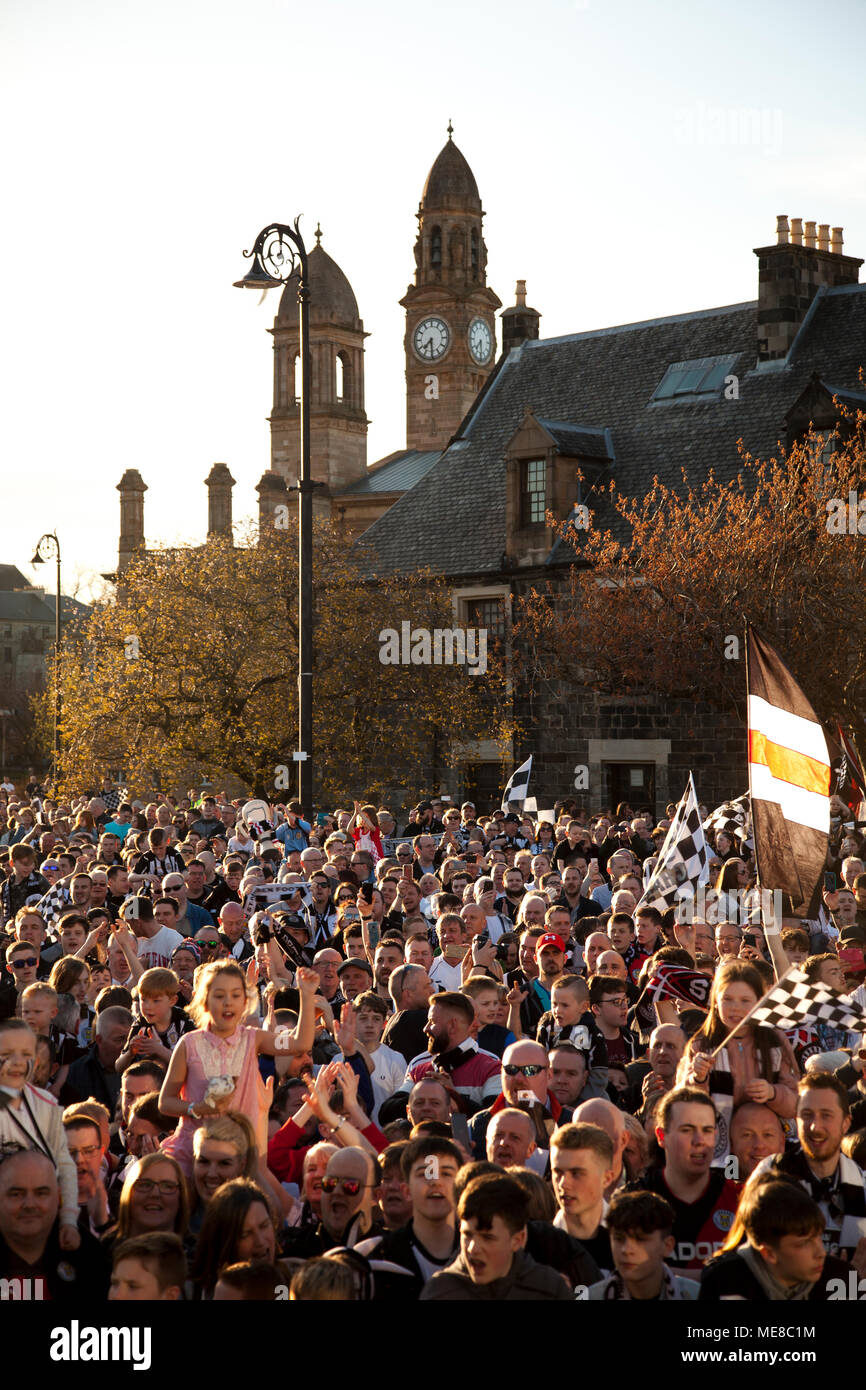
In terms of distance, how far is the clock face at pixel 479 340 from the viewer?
64.1m

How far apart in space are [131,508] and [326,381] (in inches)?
490

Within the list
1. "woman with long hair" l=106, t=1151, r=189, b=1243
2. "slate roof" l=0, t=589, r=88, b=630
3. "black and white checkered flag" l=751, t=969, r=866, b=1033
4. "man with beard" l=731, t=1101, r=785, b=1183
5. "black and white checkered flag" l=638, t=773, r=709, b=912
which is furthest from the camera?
"slate roof" l=0, t=589, r=88, b=630

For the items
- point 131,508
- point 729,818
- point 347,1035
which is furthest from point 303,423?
point 131,508

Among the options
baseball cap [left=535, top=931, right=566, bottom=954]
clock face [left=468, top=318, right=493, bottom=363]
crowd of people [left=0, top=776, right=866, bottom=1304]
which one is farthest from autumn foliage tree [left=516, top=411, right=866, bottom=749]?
clock face [left=468, top=318, right=493, bottom=363]

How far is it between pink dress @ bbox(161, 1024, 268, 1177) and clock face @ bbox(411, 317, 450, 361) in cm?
5879

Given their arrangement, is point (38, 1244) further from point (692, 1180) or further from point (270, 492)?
point (270, 492)

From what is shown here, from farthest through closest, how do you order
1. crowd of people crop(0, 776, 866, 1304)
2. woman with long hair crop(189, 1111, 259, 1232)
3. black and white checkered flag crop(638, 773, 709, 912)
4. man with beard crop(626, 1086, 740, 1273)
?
black and white checkered flag crop(638, 773, 709, 912) < woman with long hair crop(189, 1111, 259, 1232) < man with beard crop(626, 1086, 740, 1273) < crowd of people crop(0, 776, 866, 1304)

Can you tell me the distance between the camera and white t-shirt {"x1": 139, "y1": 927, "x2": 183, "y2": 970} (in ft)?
37.8

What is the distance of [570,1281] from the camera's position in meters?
5.41

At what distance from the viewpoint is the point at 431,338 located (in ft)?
212

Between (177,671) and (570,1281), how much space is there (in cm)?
2466

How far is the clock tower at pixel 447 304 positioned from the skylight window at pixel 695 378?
102ft

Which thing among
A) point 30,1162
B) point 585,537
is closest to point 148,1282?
point 30,1162

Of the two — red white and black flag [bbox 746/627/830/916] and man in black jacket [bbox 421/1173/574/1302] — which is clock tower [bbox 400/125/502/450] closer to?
red white and black flag [bbox 746/627/830/916]
